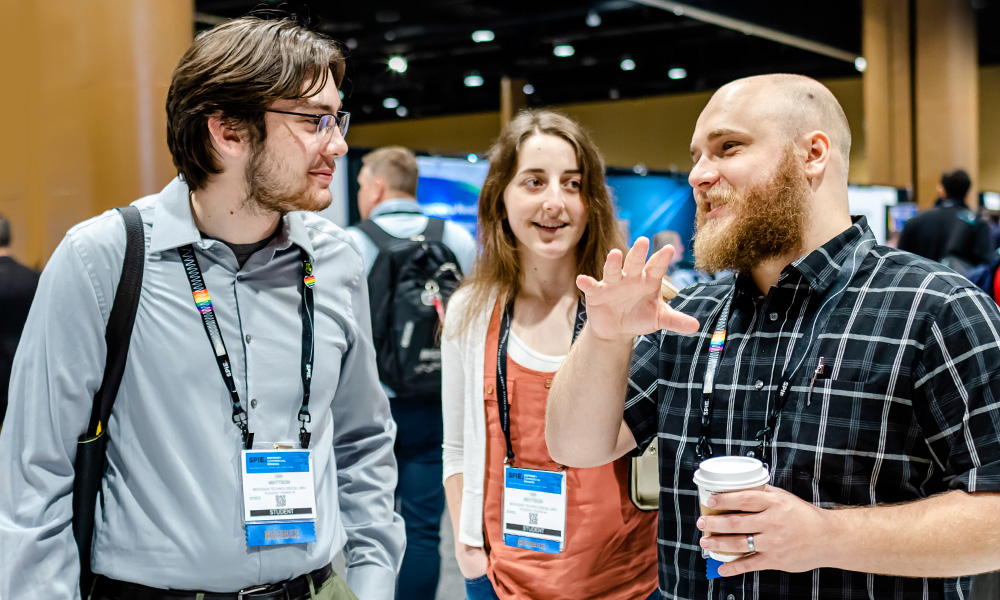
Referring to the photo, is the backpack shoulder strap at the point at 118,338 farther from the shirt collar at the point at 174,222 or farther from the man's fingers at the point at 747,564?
the man's fingers at the point at 747,564

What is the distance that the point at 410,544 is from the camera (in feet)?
11.0

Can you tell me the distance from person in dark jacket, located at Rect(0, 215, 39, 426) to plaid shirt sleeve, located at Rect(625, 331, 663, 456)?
7.76 feet

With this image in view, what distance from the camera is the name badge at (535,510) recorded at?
201cm

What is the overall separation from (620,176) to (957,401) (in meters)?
6.15

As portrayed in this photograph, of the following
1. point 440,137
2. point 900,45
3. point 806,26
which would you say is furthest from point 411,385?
point 440,137

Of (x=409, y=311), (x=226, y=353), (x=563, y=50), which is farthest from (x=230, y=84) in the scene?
(x=563, y=50)

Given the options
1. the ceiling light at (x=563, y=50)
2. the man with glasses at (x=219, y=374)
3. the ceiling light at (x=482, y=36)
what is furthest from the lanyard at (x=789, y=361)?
the ceiling light at (x=563, y=50)

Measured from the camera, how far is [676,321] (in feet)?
4.74

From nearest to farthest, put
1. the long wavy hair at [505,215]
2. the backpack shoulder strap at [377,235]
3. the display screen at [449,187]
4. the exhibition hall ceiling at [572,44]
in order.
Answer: the long wavy hair at [505,215]
the backpack shoulder strap at [377,235]
the display screen at [449,187]
the exhibition hall ceiling at [572,44]

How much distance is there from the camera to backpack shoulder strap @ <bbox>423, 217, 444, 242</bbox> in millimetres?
Result: 3621

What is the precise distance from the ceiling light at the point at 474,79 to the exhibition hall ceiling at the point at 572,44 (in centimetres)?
3

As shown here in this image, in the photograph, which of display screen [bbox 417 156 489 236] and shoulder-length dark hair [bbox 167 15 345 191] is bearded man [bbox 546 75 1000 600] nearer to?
shoulder-length dark hair [bbox 167 15 345 191]

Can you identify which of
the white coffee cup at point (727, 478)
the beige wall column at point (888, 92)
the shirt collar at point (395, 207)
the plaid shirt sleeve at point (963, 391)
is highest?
the beige wall column at point (888, 92)

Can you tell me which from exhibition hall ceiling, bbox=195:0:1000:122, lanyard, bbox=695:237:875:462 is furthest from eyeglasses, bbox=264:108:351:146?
exhibition hall ceiling, bbox=195:0:1000:122
